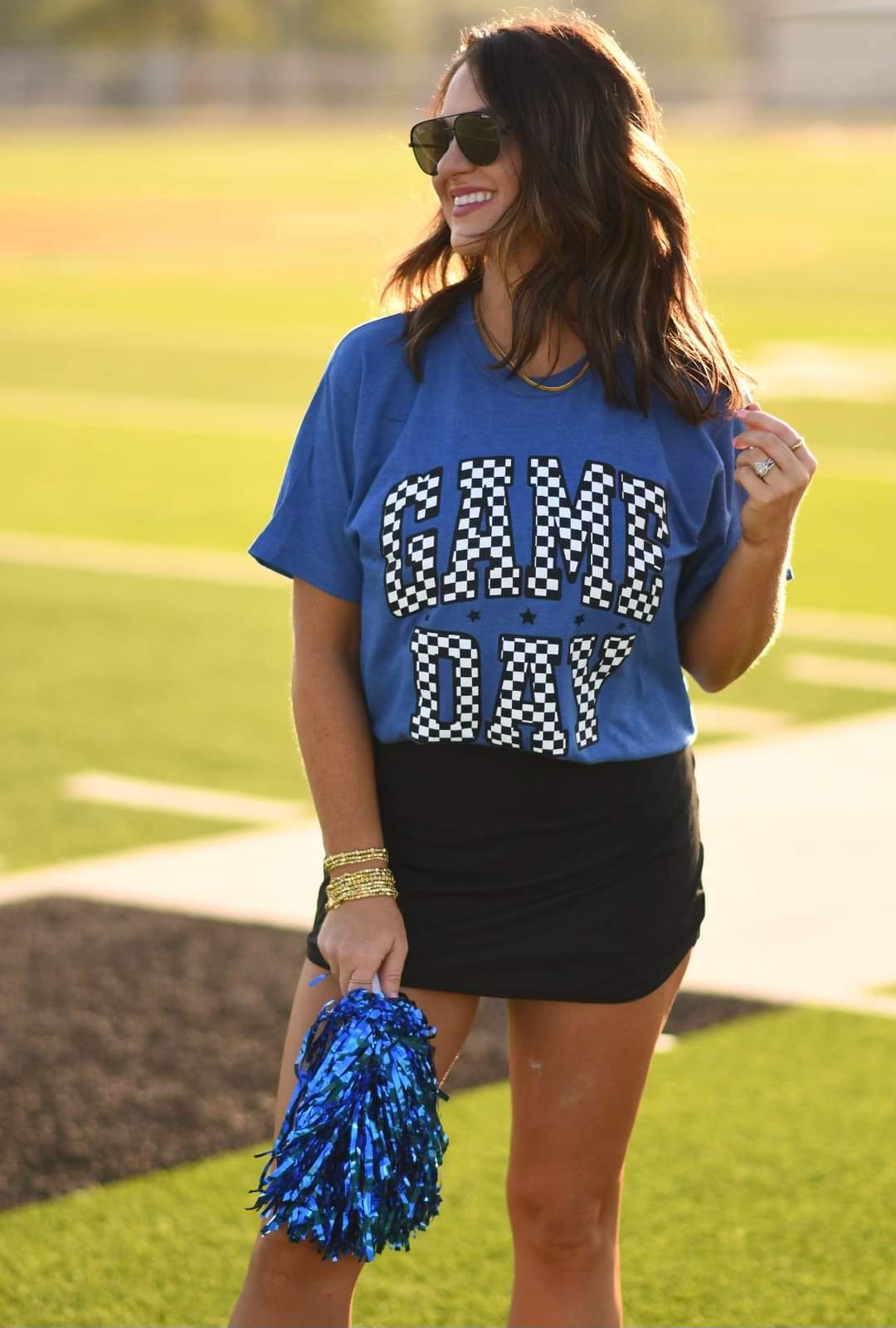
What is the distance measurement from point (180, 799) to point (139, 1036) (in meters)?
2.05

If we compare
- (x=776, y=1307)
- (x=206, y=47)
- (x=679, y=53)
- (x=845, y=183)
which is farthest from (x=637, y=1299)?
(x=679, y=53)

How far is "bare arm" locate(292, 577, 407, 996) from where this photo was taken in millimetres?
2809

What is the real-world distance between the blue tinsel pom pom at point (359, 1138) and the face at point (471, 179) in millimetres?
1006

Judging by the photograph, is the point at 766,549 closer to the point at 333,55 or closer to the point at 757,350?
the point at 757,350

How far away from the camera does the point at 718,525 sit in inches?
114

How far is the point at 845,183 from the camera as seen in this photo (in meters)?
48.4

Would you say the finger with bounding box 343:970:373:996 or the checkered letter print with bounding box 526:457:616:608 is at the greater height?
the checkered letter print with bounding box 526:457:616:608

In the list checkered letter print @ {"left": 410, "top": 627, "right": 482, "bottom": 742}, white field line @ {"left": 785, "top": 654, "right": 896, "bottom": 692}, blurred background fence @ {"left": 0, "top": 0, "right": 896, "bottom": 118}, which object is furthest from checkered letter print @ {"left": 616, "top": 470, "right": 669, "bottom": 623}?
blurred background fence @ {"left": 0, "top": 0, "right": 896, "bottom": 118}

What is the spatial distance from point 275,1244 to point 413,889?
0.50 m

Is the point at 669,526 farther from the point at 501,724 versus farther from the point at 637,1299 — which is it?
the point at 637,1299

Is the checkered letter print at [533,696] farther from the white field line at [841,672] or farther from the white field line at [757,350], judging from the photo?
the white field line at [757,350]

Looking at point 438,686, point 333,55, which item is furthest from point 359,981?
point 333,55

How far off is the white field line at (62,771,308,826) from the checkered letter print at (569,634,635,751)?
397 centimetres

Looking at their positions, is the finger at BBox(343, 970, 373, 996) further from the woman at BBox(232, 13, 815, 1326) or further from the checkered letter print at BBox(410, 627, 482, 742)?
the checkered letter print at BBox(410, 627, 482, 742)
